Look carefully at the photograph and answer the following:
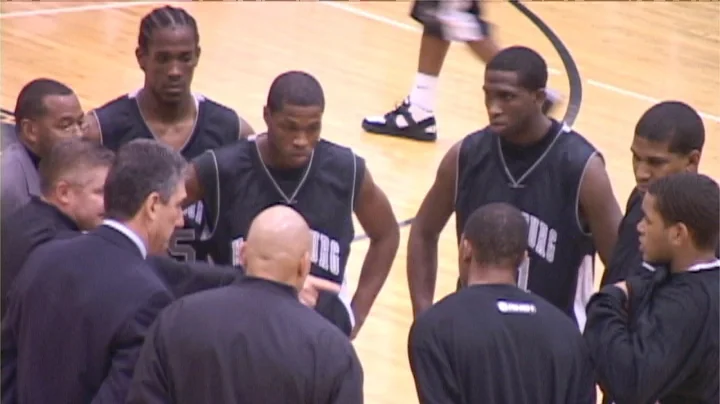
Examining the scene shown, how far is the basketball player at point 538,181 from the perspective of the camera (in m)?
5.05

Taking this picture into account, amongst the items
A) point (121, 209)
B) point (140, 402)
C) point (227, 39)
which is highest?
point (121, 209)

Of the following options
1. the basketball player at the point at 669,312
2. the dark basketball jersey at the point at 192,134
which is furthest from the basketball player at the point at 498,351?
the dark basketball jersey at the point at 192,134

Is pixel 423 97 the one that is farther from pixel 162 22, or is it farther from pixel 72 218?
pixel 72 218

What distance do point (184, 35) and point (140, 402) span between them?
6.64ft

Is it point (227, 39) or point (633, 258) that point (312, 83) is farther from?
point (227, 39)

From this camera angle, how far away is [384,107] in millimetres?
10047

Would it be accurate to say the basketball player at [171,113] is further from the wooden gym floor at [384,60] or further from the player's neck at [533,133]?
the wooden gym floor at [384,60]

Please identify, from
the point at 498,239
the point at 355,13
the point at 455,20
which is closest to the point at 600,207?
the point at 498,239

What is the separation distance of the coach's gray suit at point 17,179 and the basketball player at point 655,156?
1.92 m

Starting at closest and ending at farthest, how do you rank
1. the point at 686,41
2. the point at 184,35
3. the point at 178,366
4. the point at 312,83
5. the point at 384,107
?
the point at 178,366
the point at 312,83
the point at 184,35
the point at 384,107
the point at 686,41

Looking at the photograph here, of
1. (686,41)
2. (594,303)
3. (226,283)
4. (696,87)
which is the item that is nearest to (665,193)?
(594,303)

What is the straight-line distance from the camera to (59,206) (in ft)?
14.7

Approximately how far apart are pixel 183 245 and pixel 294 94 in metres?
0.73

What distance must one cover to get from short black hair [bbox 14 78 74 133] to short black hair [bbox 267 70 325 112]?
2.57ft
